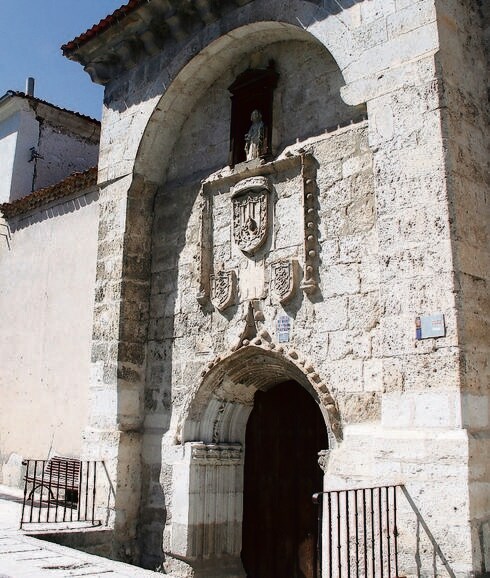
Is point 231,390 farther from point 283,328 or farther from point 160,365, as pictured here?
point 283,328

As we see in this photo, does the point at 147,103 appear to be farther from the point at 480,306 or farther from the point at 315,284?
the point at 480,306

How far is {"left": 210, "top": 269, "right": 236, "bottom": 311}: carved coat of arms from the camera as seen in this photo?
22.2ft

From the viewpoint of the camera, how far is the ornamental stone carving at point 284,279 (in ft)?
20.4

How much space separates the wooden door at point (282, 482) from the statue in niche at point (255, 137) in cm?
237

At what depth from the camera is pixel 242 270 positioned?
22.1 ft

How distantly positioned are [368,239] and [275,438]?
2.37 metres

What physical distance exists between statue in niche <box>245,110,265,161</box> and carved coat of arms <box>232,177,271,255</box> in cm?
31

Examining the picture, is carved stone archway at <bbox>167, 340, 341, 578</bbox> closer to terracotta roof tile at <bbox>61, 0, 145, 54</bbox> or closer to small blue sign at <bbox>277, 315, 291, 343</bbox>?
small blue sign at <bbox>277, 315, 291, 343</bbox>

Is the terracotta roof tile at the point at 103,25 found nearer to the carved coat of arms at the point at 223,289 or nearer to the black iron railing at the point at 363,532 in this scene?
the carved coat of arms at the point at 223,289

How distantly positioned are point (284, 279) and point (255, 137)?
1.63 m

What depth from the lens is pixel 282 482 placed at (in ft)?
22.2

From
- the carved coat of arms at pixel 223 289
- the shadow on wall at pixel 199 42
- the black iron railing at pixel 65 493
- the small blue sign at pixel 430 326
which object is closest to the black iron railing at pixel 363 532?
the small blue sign at pixel 430 326

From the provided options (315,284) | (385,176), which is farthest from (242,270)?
(385,176)

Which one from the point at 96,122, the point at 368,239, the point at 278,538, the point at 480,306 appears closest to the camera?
the point at 480,306
